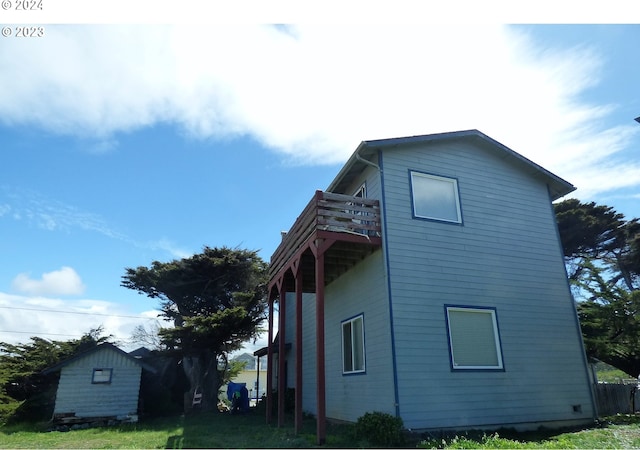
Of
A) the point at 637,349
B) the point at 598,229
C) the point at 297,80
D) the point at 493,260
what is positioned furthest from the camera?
the point at 598,229

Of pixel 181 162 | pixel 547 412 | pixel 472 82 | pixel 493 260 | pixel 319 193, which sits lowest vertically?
pixel 547 412

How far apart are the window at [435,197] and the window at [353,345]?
3.40 m

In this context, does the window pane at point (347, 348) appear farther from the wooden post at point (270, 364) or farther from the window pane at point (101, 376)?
the window pane at point (101, 376)

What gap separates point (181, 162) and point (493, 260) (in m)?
9.99

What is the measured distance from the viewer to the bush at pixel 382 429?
8492 mm

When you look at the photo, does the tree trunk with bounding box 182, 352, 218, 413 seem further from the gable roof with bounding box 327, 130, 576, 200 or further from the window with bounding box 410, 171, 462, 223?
the window with bounding box 410, 171, 462, 223

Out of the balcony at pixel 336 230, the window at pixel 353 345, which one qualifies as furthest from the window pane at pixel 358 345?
the balcony at pixel 336 230

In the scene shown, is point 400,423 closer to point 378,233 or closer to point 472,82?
point 378,233

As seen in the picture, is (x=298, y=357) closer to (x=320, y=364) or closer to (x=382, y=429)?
(x=320, y=364)

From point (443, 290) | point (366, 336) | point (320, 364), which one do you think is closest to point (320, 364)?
point (320, 364)

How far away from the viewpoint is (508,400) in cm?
1004

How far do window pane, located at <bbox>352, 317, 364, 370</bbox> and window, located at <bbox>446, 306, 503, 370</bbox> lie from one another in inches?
95.3

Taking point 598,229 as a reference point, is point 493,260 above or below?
below

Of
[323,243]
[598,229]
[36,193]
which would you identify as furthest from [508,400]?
[598,229]
